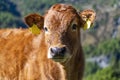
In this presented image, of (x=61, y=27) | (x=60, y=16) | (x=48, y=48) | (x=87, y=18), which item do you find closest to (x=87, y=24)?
(x=87, y=18)

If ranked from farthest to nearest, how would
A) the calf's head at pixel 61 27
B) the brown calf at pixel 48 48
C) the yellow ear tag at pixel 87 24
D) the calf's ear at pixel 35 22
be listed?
the calf's ear at pixel 35 22
the yellow ear tag at pixel 87 24
the brown calf at pixel 48 48
the calf's head at pixel 61 27

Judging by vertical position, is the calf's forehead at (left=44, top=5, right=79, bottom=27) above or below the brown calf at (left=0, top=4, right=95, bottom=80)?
above

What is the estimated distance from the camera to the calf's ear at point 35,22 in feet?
40.1

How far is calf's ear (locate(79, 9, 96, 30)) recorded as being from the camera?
12.1 meters

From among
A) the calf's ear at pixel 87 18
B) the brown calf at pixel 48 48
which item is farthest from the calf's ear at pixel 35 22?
the calf's ear at pixel 87 18

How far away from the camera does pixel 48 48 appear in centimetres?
1150

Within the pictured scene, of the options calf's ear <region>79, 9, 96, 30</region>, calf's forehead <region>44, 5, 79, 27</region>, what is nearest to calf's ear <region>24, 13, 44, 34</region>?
calf's forehead <region>44, 5, 79, 27</region>

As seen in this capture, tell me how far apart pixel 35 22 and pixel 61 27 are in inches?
46.1

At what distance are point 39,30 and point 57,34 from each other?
121 cm

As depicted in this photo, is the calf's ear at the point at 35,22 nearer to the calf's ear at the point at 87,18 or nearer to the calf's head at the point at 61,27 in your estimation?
the calf's head at the point at 61,27

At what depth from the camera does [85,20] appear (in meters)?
12.2

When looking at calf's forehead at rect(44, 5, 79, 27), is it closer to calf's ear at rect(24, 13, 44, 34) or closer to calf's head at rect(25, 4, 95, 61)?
calf's head at rect(25, 4, 95, 61)

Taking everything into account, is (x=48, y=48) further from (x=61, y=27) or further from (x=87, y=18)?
(x=87, y=18)

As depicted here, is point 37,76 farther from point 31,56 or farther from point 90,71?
point 90,71
